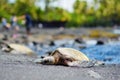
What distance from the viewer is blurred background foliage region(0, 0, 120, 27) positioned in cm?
9306

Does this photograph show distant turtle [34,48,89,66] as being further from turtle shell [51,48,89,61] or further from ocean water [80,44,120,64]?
ocean water [80,44,120,64]

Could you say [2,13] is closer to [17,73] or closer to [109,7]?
[109,7]

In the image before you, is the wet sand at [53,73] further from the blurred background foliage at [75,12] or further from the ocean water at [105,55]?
the blurred background foliage at [75,12]

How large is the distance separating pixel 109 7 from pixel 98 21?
27.5 feet

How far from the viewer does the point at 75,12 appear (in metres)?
124

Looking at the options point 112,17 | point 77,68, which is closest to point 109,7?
point 112,17

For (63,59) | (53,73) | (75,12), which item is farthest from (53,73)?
(75,12)

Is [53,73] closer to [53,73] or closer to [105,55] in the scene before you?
[53,73]

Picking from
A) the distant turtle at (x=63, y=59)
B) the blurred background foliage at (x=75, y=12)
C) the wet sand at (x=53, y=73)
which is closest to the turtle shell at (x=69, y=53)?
the distant turtle at (x=63, y=59)

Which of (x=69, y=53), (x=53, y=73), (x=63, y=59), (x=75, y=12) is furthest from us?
(x=75, y=12)

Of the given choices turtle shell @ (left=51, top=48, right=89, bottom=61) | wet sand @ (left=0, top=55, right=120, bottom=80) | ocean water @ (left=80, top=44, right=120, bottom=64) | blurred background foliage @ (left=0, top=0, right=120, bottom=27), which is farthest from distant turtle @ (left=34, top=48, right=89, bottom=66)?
blurred background foliage @ (left=0, top=0, right=120, bottom=27)

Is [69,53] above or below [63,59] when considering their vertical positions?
above

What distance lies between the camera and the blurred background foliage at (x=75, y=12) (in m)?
93.1

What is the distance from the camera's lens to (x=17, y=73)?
1109 centimetres
